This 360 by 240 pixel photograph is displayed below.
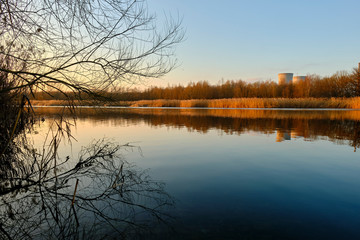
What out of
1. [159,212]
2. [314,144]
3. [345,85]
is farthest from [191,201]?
[345,85]

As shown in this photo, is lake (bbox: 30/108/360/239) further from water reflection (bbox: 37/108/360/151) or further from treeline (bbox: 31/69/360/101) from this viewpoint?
treeline (bbox: 31/69/360/101)

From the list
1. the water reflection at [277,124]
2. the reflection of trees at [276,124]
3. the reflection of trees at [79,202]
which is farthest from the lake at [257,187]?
the reflection of trees at [276,124]

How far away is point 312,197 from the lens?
2.42 meters

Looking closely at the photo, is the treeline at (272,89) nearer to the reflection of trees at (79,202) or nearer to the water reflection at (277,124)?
the water reflection at (277,124)

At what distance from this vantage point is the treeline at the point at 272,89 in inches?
1190

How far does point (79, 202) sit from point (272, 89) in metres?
37.0

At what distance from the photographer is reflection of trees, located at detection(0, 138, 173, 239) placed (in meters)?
1.86

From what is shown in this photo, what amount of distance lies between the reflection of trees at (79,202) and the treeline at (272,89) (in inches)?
1016

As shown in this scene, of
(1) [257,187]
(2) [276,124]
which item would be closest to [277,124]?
(2) [276,124]

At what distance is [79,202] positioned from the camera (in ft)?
7.55

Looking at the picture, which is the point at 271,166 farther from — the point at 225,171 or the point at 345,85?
Result: the point at 345,85

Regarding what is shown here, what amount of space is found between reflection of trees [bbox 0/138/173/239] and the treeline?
25802 millimetres

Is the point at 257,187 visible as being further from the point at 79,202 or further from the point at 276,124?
the point at 276,124

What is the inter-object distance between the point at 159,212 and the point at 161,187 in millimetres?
580
